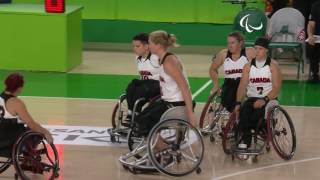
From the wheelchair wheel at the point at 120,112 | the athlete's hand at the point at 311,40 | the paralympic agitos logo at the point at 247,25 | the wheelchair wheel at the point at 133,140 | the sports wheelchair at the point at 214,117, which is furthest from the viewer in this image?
the paralympic agitos logo at the point at 247,25

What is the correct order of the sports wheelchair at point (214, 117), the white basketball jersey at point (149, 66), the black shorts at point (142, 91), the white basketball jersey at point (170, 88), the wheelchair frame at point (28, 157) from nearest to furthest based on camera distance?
the wheelchair frame at point (28, 157), the white basketball jersey at point (170, 88), the black shorts at point (142, 91), the white basketball jersey at point (149, 66), the sports wheelchair at point (214, 117)

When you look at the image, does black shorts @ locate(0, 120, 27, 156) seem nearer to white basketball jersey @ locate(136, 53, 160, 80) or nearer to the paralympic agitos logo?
white basketball jersey @ locate(136, 53, 160, 80)

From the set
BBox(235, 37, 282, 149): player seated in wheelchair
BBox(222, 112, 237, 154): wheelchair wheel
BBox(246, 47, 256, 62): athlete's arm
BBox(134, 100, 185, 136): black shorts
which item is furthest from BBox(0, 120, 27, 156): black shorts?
BBox(246, 47, 256, 62): athlete's arm

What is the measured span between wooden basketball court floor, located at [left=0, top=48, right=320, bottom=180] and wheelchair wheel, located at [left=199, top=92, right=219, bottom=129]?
0.70 feet

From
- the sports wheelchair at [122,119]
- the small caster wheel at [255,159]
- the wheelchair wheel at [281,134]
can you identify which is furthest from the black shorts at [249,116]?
the sports wheelchair at [122,119]

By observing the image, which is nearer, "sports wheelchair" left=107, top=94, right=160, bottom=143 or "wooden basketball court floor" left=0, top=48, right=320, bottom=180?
"wooden basketball court floor" left=0, top=48, right=320, bottom=180

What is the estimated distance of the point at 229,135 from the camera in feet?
24.5

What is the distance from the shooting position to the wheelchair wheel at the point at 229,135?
23.6ft

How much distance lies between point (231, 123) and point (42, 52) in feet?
18.3

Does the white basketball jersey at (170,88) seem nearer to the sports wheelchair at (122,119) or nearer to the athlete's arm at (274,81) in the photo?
the sports wheelchair at (122,119)

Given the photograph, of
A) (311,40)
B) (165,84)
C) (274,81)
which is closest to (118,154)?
(165,84)

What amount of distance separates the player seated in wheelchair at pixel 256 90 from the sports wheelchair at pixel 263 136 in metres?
0.04

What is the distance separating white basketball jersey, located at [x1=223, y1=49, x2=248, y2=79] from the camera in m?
7.85

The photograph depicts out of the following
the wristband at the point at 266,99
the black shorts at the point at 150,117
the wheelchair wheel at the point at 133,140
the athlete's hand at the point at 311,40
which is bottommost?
the wheelchair wheel at the point at 133,140
